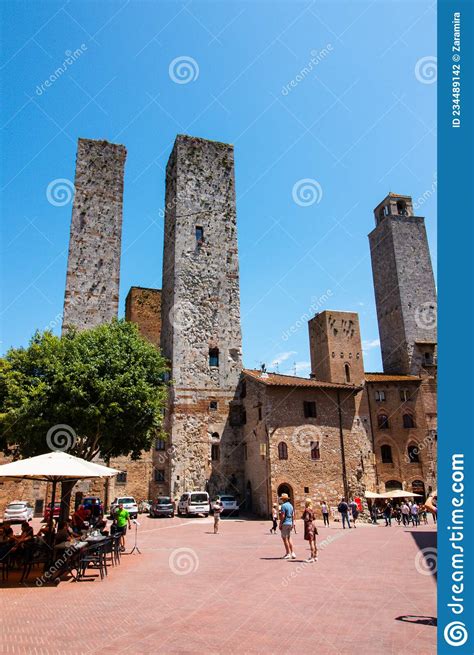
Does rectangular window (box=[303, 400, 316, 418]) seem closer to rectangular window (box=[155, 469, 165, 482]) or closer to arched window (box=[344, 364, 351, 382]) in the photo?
rectangular window (box=[155, 469, 165, 482])

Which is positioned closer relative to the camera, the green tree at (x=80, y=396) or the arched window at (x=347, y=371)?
the green tree at (x=80, y=396)

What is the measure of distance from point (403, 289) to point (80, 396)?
37078 millimetres

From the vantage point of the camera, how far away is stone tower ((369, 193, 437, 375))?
44.8 meters

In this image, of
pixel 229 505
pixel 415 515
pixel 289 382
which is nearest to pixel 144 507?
pixel 229 505

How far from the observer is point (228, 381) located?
118 feet

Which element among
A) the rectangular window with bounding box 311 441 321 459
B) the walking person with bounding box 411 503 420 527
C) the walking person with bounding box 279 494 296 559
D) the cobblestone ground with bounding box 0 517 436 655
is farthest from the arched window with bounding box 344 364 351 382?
the walking person with bounding box 279 494 296 559

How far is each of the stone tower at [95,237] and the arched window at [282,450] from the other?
16149mm

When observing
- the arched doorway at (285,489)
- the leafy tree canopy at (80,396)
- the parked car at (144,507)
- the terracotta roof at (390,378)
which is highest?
the terracotta roof at (390,378)

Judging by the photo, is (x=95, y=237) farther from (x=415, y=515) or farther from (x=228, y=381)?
(x=415, y=515)

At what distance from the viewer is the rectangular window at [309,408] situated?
105 feet

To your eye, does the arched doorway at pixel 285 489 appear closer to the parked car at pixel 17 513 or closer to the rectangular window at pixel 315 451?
the rectangular window at pixel 315 451

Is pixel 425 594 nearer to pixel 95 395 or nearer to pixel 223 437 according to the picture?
pixel 95 395

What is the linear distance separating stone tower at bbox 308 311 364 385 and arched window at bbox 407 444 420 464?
22.9 feet

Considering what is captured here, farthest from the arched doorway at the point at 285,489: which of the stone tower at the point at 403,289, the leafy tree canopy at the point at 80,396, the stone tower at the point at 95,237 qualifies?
the stone tower at the point at 403,289
